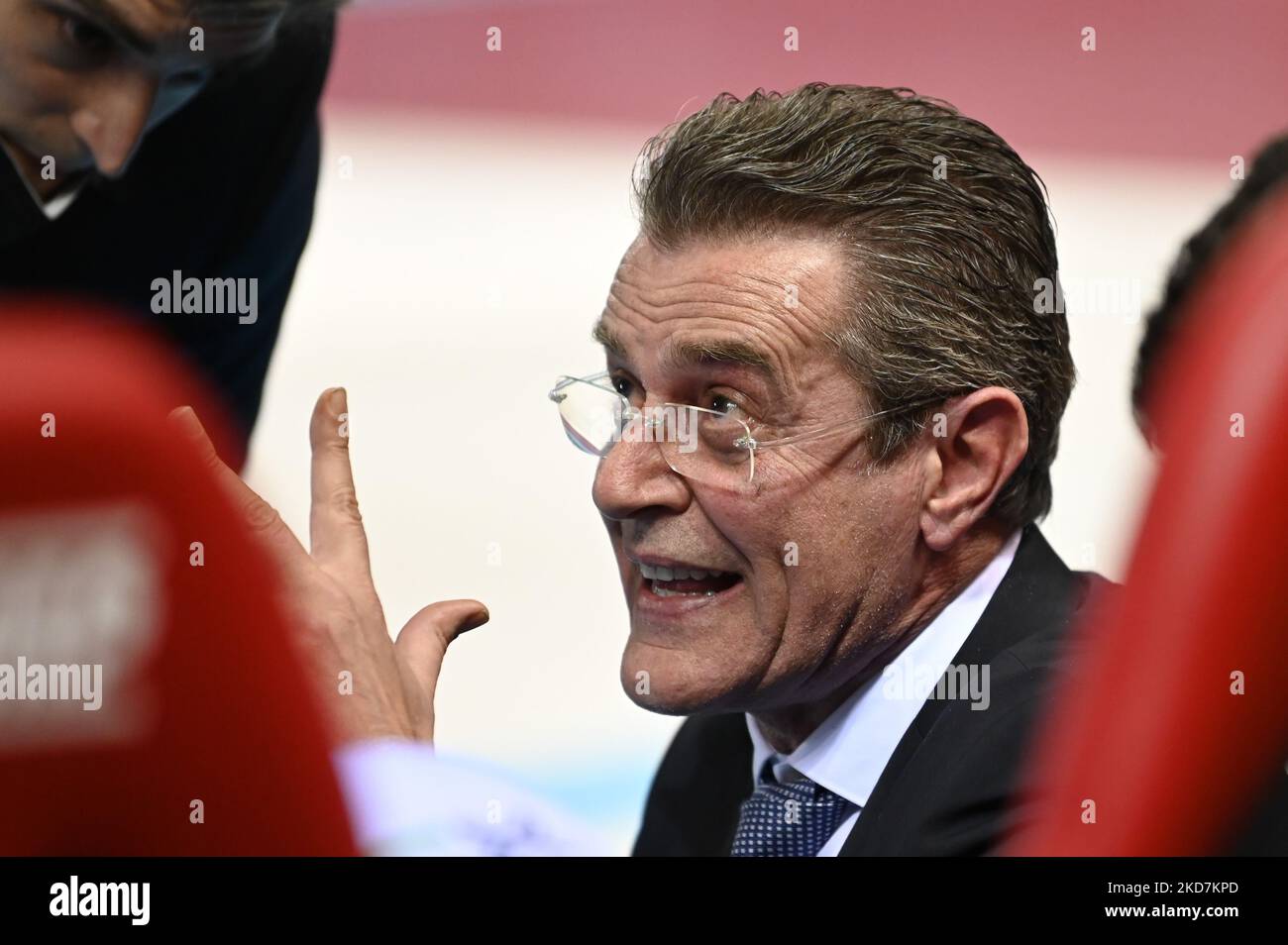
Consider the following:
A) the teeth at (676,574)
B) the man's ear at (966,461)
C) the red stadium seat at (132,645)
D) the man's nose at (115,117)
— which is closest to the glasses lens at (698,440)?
the teeth at (676,574)

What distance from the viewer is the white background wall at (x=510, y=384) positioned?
3035 millimetres

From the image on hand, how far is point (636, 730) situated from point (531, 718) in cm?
26

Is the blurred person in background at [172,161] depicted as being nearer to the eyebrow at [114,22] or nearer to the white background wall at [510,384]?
the eyebrow at [114,22]

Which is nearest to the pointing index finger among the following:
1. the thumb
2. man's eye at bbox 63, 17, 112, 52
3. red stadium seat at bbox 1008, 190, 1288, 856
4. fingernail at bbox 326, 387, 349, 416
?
fingernail at bbox 326, 387, 349, 416

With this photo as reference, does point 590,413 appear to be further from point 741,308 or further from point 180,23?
point 180,23

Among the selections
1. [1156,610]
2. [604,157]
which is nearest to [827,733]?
[1156,610]

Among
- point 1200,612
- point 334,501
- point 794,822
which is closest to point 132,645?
point 1200,612

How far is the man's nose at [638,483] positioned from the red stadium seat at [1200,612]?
108 centimetres

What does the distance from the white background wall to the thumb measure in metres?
1.25
